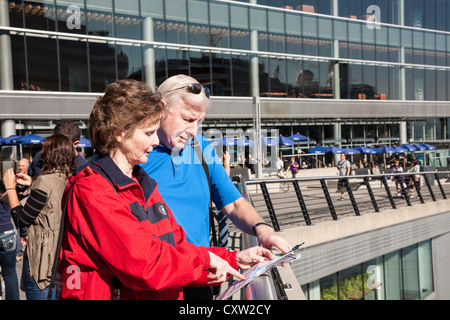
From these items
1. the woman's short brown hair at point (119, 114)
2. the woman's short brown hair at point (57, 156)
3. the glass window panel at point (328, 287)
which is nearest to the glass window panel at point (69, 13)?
the glass window panel at point (328, 287)

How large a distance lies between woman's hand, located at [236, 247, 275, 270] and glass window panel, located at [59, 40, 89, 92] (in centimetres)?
2588

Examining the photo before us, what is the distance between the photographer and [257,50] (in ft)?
109

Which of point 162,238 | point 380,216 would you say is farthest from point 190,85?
point 380,216

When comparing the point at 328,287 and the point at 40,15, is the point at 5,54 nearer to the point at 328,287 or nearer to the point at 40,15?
the point at 40,15

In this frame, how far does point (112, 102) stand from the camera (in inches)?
69.0

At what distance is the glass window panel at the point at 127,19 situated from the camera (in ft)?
88.2

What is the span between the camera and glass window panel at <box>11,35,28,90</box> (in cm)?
2483

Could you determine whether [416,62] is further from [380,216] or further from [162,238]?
[162,238]

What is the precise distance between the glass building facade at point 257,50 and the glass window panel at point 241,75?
7cm

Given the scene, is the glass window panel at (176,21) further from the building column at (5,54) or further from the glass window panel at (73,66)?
the building column at (5,54)

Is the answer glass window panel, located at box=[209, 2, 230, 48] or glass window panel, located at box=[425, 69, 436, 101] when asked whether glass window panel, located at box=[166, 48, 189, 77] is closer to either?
glass window panel, located at box=[209, 2, 230, 48]

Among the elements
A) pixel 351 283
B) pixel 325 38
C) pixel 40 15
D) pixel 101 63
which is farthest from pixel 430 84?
pixel 351 283

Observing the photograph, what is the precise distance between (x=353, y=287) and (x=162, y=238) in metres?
11.2

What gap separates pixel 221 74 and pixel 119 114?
30.7m
